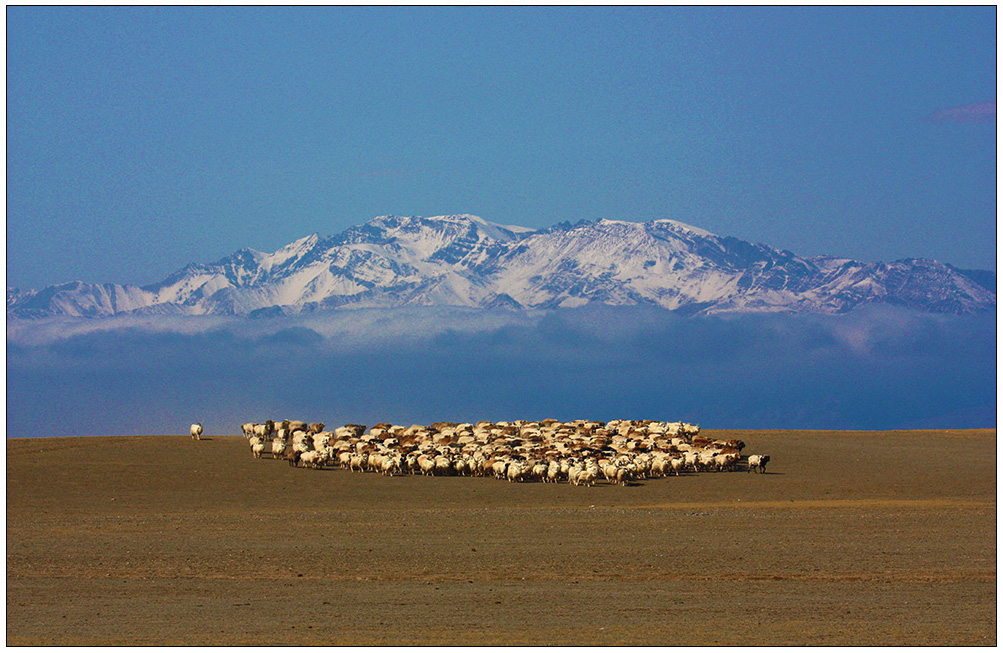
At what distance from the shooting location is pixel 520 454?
33500mm

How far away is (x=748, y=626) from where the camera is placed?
42.0ft

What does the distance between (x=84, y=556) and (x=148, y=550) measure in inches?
43.1

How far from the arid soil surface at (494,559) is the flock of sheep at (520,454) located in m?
1.02

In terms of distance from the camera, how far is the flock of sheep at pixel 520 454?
103 feet

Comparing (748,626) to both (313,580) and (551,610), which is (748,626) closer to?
(551,610)

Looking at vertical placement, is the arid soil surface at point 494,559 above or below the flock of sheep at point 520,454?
below

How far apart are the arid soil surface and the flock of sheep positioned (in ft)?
3.34

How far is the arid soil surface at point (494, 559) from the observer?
12719 mm

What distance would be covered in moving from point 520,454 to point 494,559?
51.7 ft

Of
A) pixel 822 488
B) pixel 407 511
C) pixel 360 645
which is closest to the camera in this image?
pixel 360 645

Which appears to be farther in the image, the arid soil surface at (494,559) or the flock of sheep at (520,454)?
the flock of sheep at (520,454)

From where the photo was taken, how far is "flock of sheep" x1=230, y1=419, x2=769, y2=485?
103 ft

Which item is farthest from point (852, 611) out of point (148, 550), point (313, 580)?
point (148, 550)

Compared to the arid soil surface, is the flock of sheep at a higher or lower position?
higher
